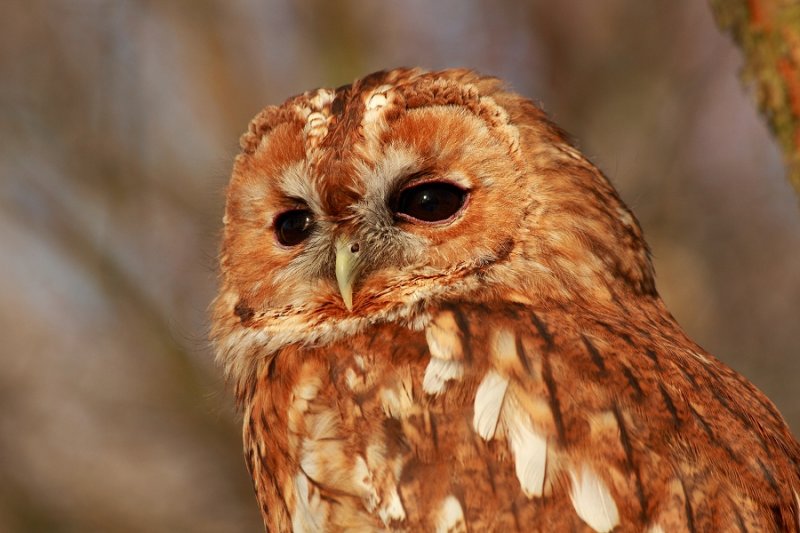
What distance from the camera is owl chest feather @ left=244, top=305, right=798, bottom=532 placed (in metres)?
2.11

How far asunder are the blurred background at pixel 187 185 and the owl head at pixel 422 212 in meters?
4.03

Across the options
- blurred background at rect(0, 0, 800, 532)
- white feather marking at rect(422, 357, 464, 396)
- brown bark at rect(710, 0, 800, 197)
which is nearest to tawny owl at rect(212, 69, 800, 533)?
white feather marking at rect(422, 357, 464, 396)

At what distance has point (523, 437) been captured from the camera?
7.13 ft

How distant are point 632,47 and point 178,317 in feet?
13.3

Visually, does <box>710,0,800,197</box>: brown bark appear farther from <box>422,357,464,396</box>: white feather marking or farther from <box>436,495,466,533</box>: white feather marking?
<box>436,495,466,533</box>: white feather marking

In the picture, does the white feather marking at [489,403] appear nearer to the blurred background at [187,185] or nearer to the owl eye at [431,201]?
the owl eye at [431,201]

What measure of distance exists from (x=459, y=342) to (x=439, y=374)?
0.38 feet

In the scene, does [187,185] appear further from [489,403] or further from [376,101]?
[489,403]

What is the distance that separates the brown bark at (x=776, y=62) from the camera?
308 cm

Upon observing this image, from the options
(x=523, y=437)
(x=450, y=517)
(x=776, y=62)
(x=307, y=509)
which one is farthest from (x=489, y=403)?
(x=776, y=62)

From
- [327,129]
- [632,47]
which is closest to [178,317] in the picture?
[632,47]

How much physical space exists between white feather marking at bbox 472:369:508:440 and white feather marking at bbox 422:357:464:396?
0.06 meters

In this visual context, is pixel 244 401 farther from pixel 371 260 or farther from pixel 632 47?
pixel 632 47

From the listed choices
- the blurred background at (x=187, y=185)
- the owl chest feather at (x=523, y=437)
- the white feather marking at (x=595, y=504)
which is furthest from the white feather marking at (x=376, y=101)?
the blurred background at (x=187, y=185)
